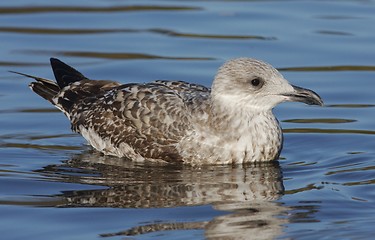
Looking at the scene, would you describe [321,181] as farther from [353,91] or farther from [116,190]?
[353,91]

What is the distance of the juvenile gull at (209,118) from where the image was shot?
12.2 m

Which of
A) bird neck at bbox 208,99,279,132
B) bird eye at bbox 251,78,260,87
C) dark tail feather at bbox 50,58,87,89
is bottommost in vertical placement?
bird neck at bbox 208,99,279,132

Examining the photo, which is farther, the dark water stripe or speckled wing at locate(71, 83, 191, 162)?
the dark water stripe

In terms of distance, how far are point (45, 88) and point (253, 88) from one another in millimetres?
2845

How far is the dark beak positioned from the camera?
1201 centimetres

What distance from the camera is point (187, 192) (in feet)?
36.8

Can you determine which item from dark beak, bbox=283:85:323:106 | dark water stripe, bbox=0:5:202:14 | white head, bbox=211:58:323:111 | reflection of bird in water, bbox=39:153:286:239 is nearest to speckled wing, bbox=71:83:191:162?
reflection of bird in water, bbox=39:153:286:239

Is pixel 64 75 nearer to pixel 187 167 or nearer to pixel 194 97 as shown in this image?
pixel 194 97

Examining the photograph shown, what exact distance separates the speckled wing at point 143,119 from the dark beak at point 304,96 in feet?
3.52

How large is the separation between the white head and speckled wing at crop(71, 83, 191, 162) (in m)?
0.45

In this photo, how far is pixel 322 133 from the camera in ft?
44.0

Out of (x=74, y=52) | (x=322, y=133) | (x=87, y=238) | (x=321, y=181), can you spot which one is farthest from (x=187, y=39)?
(x=87, y=238)

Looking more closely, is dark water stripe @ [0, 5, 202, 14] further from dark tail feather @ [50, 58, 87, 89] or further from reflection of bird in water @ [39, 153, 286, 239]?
reflection of bird in water @ [39, 153, 286, 239]

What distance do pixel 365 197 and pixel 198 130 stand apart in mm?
2163
